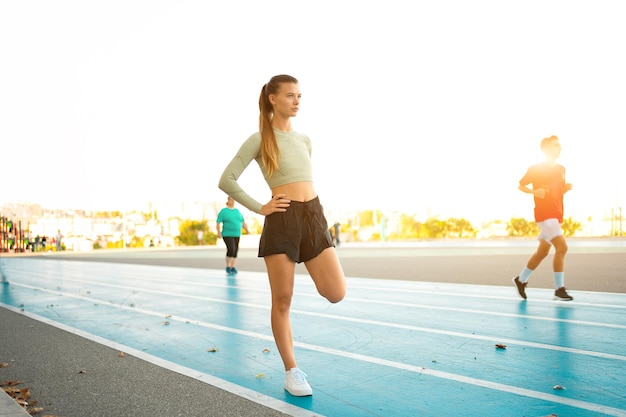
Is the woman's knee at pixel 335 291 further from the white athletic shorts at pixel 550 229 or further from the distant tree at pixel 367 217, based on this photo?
the distant tree at pixel 367 217

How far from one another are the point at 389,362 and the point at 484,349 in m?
0.92

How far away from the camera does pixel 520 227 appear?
4412 cm

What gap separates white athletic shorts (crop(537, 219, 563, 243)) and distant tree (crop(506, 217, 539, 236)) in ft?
126

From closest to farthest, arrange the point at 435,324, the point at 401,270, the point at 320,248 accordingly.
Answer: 1. the point at 320,248
2. the point at 435,324
3. the point at 401,270

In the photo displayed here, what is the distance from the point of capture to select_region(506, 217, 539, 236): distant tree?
43.5m

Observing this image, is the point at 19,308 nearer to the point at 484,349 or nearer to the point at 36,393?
the point at 36,393

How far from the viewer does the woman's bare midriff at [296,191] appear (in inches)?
140

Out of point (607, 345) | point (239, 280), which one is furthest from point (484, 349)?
point (239, 280)

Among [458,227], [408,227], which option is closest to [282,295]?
[408,227]

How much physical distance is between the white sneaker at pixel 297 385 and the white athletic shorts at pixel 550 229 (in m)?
4.63

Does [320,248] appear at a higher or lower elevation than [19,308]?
higher

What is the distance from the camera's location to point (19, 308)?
27.5 ft

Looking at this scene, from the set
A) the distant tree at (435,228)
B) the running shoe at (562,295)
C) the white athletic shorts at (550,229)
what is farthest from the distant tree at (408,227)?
the white athletic shorts at (550,229)

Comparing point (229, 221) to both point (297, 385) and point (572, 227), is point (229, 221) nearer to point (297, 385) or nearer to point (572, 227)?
point (297, 385)
